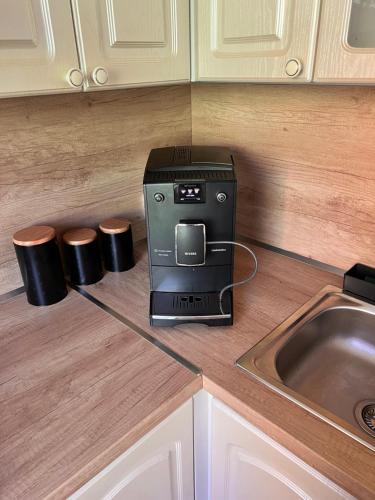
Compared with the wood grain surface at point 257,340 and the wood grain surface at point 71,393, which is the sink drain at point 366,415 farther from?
the wood grain surface at point 71,393

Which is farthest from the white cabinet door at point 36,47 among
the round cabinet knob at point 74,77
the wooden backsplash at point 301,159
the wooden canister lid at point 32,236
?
the wooden backsplash at point 301,159

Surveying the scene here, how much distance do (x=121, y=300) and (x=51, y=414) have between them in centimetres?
38

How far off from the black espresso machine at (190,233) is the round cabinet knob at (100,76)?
214mm

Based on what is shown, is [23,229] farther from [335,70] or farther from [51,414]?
[335,70]

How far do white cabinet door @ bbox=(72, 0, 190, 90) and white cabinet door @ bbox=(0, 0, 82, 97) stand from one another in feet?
0.10

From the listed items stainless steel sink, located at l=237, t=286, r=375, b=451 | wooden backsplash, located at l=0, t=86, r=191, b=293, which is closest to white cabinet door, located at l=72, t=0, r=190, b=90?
wooden backsplash, located at l=0, t=86, r=191, b=293

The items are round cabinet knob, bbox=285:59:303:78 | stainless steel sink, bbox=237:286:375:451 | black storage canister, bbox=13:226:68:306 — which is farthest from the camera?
black storage canister, bbox=13:226:68:306

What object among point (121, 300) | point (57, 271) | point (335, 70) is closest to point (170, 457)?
point (121, 300)

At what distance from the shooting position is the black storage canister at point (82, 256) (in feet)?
3.46

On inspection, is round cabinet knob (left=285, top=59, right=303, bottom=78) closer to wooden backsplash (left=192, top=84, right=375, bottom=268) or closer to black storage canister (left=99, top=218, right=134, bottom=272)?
wooden backsplash (left=192, top=84, right=375, bottom=268)

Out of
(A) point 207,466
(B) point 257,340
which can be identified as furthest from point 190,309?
(A) point 207,466

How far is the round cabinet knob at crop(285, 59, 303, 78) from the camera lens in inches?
28.4

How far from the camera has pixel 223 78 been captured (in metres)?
0.86

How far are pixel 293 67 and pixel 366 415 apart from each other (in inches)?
29.3
